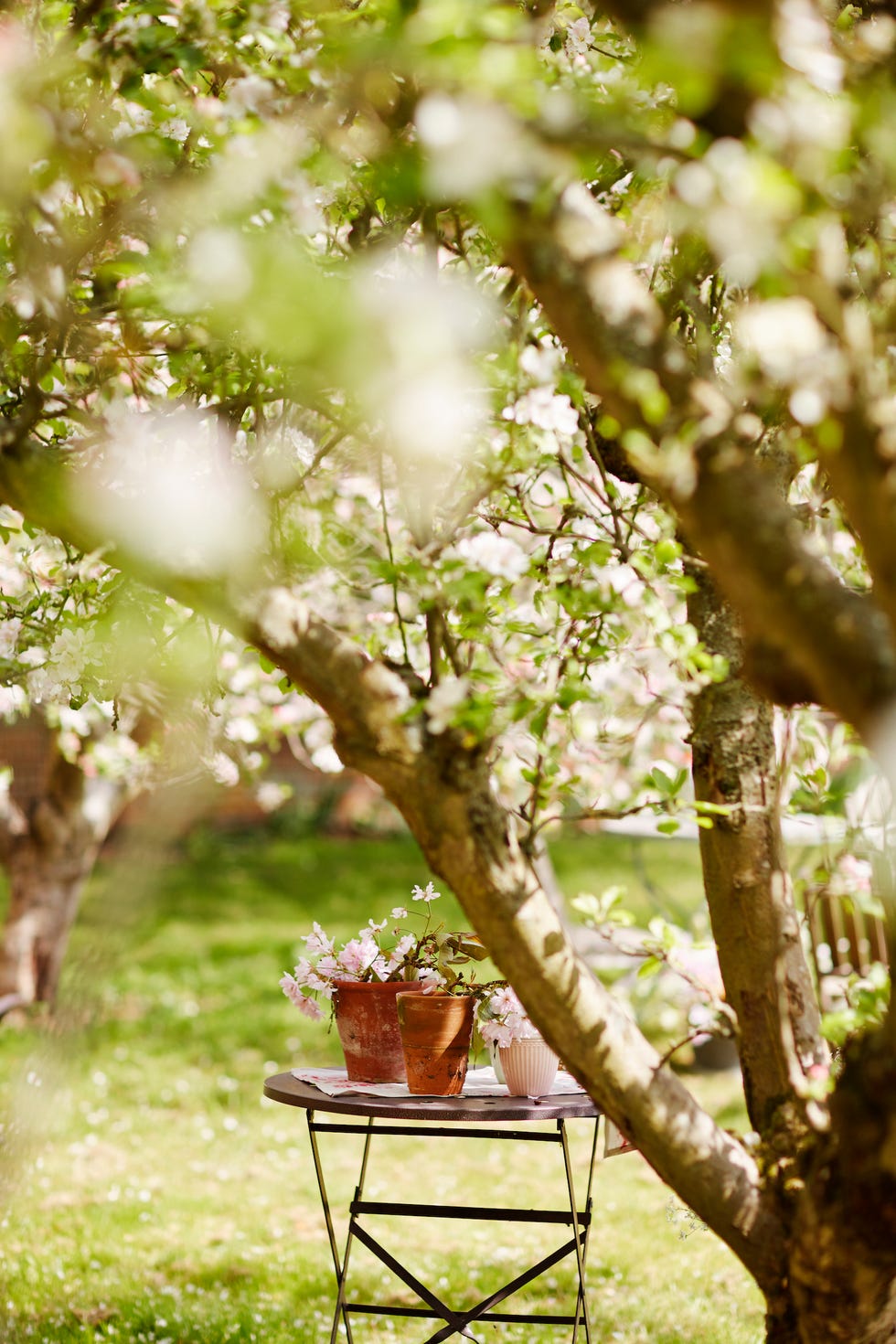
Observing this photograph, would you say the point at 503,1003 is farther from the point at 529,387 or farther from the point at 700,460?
the point at 700,460

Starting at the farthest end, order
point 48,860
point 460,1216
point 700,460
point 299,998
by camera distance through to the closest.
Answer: point 48,860, point 460,1216, point 299,998, point 700,460

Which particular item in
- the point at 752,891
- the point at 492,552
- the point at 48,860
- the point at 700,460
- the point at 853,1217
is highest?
the point at 48,860

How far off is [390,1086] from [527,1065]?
1.08 ft

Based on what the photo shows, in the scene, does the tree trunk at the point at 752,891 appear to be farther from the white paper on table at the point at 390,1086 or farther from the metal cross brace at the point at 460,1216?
the metal cross brace at the point at 460,1216

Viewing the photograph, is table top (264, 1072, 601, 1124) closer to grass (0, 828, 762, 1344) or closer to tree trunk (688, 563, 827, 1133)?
tree trunk (688, 563, 827, 1133)

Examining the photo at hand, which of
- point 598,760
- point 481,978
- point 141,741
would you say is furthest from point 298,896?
point 598,760

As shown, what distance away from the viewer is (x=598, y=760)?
446 cm

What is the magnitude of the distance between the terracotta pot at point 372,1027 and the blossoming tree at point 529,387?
79 centimetres

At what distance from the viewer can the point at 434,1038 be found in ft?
9.18

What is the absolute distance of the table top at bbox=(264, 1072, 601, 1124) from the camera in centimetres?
264

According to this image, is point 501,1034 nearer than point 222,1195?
Yes

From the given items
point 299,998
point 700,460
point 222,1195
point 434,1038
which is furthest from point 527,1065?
point 222,1195

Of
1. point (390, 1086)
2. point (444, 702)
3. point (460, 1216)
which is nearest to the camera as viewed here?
point (444, 702)

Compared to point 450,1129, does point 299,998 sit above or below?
above
